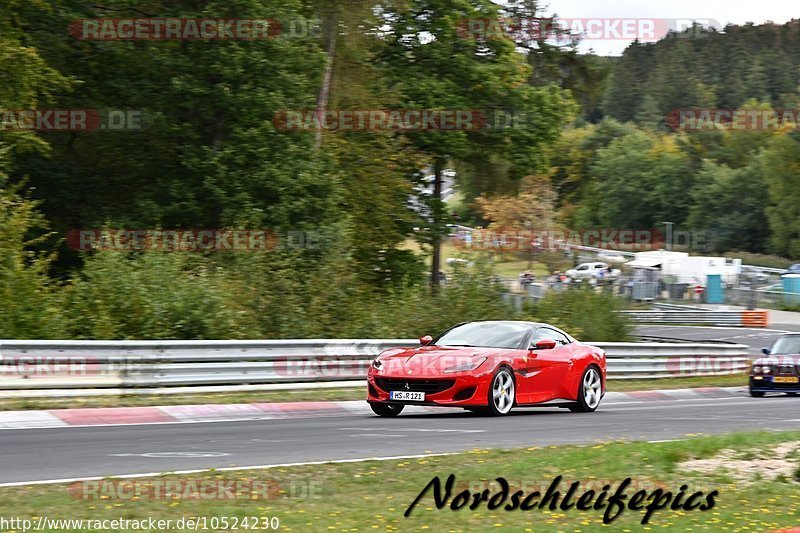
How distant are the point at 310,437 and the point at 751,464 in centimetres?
474

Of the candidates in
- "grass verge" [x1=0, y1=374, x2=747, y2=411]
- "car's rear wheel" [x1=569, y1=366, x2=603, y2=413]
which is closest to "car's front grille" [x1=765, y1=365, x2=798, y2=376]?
"car's rear wheel" [x1=569, y1=366, x2=603, y2=413]

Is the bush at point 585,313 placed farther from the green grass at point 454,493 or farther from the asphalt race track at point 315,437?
the green grass at point 454,493

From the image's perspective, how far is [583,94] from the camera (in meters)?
53.5

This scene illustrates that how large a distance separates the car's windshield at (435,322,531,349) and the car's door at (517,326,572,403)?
0.23 m


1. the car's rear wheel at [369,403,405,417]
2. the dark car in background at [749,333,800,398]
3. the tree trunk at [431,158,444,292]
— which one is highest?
the tree trunk at [431,158,444,292]

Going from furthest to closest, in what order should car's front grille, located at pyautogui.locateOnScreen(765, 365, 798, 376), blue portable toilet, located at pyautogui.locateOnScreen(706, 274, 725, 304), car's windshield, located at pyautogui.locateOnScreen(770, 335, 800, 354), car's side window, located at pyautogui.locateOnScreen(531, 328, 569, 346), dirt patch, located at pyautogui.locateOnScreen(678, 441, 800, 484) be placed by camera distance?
blue portable toilet, located at pyautogui.locateOnScreen(706, 274, 725, 304) → car's windshield, located at pyautogui.locateOnScreen(770, 335, 800, 354) → car's front grille, located at pyautogui.locateOnScreen(765, 365, 798, 376) → car's side window, located at pyautogui.locateOnScreen(531, 328, 569, 346) → dirt patch, located at pyautogui.locateOnScreen(678, 441, 800, 484)

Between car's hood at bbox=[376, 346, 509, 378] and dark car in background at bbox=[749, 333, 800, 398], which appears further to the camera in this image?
dark car in background at bbox=[749, 333, 800, 398]

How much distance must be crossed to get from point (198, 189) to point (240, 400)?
15728 millimetres

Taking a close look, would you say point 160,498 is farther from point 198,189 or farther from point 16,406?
point 198,189

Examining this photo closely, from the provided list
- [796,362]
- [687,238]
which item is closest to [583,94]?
[796,362]

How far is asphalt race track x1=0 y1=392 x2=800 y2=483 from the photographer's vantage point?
1011 centimetres

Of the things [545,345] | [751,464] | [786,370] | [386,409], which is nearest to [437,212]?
[786,370]

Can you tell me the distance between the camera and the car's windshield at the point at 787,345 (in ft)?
82.4

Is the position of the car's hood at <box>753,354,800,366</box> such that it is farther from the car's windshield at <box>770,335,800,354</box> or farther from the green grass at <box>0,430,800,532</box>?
the green grass at <box>0,430,800,532</box>
